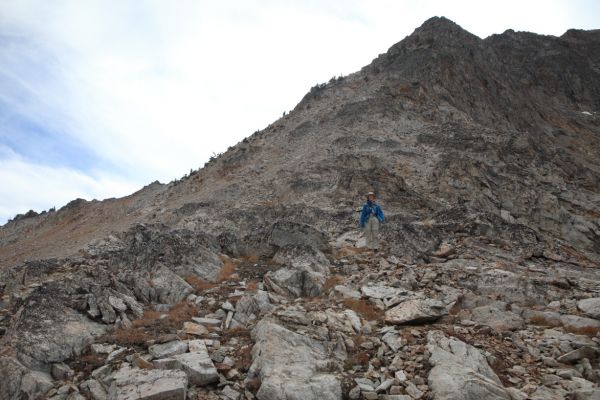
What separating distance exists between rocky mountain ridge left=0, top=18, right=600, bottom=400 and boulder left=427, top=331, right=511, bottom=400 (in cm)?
3

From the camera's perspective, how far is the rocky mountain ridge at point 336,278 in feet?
26.1

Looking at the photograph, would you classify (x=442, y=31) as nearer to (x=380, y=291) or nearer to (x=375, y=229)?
(x=375, y=229)

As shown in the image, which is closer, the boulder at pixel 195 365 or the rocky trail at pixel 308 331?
the rocky trail at pixel 308 331

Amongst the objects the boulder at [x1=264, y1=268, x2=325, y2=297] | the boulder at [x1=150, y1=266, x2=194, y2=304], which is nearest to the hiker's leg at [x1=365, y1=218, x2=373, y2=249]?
the boulder at [x1=264, y1=268, x2=325, y2=297]

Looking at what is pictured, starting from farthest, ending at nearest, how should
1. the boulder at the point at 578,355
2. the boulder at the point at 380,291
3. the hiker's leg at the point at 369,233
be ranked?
the hiker's leg at the point at 369,233 → the boulder at the point at 380,291 → the boulder at the point at 578,355

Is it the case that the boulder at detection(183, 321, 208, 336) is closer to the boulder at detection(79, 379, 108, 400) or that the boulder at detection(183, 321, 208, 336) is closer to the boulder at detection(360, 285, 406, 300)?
the boulder at detection(79, 379, 108, 400)

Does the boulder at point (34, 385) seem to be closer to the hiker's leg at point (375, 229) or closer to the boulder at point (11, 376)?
the boulder at point (11, 376)

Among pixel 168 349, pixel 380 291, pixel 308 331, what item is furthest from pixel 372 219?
pixel 168 349

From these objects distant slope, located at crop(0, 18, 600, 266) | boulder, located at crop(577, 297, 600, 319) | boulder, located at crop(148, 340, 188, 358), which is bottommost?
boulder, located at crop(577, 297, 600, 319)

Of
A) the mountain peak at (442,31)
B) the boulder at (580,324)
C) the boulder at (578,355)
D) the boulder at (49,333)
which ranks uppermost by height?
the mountain peak at (442,31)

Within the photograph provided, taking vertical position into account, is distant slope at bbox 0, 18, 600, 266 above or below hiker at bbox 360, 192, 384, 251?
above

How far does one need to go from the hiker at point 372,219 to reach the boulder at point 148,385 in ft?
30.3

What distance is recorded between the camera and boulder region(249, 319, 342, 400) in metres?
7.45

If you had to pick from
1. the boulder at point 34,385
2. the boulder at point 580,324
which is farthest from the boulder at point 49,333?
the boulder at point 580,324
